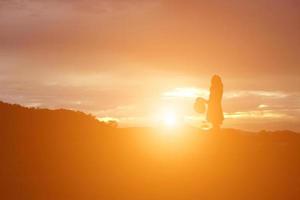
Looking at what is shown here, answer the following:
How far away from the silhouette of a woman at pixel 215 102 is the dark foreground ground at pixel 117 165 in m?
11.7

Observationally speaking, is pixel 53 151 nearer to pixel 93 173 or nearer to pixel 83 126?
pixel 93 173

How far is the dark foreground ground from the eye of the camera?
32812 mm

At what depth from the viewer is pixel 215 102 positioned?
60.8 metres

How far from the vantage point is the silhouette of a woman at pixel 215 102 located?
2378 inches

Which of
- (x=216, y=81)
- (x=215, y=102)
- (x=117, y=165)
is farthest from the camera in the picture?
(x=215, y=102)

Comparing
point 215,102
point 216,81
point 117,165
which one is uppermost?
point 216,81

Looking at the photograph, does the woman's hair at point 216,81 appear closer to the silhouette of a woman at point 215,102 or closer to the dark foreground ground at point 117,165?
the silhouette of a woman at point 215,102

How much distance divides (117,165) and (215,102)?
2525 cm

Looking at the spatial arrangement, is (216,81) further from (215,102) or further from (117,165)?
(117,165)

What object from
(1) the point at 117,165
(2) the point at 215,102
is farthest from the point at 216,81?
(1) the point at 117,165

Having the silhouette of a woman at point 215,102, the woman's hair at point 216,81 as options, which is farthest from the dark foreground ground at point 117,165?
the woman's hair at point 216,81

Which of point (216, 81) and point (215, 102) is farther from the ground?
point (216, 81)

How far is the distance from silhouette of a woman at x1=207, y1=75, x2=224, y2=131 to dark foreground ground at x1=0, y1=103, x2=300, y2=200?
11733mm

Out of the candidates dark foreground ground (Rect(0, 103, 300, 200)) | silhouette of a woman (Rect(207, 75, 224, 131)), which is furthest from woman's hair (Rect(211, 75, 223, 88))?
dark foreground ground (Rect(0, 103, 300, 200))
